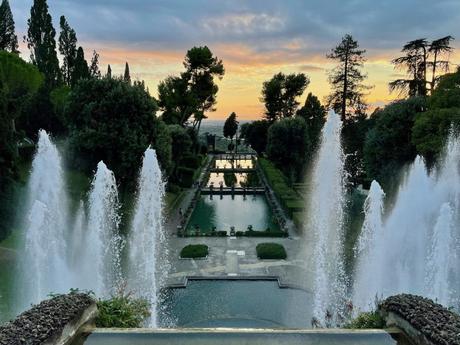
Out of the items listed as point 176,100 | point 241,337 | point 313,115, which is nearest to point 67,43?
point 176,100

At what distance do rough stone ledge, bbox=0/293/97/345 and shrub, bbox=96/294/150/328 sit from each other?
12.0 inches

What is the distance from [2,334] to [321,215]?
13984 mm

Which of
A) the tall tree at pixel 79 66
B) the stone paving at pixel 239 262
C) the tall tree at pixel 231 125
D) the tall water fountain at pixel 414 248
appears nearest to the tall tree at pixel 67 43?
the tall tree at pixel 79 66

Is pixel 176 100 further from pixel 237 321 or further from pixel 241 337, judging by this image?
pixel 241 337

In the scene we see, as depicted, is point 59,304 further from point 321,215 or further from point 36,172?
point 321,215

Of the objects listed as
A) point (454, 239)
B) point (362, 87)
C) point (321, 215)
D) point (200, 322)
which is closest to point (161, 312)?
point (200, 322)

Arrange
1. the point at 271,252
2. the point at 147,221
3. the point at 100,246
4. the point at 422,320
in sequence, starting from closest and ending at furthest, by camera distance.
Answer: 1. the point at 422,320
2. the point at 100,246
3. the point at 147,221
4. the point at 271,252

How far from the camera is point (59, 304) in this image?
8250 mm

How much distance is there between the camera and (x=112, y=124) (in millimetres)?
23188

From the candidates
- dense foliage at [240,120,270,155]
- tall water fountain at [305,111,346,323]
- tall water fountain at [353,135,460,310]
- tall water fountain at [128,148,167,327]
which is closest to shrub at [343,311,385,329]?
tall water fountain at [353,135,460,310]

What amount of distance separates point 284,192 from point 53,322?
87.1 feet

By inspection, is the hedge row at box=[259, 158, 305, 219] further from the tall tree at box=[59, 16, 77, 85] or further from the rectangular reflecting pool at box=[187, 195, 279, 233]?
the tall tree at box=[59, 16, 77, 85]

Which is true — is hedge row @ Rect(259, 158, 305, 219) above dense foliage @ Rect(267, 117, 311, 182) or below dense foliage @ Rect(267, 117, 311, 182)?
below

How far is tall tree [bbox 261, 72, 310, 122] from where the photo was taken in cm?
5812
